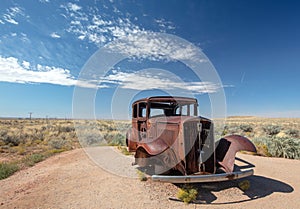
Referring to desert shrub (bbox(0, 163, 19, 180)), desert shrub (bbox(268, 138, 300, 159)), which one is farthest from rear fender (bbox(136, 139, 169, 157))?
desert shrub (bbox(268, 138, 300, 159))

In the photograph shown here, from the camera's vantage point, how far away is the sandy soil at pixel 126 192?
4.39 meters

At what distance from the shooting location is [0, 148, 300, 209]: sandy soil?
4.39 metres

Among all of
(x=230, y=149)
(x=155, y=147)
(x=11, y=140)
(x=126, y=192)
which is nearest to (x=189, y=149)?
(x=155, y=147)

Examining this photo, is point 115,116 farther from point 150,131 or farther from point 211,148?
point 211,148

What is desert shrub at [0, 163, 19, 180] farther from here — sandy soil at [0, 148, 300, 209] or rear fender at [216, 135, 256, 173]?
rear fender at [216, 135, 256, 173]

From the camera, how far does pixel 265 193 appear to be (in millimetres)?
4957

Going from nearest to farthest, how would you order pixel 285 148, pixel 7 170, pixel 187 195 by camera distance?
pixel 187 195 → pixel 7 170 → pixel 285 148

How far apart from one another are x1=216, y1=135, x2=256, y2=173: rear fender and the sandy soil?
2.35 feet

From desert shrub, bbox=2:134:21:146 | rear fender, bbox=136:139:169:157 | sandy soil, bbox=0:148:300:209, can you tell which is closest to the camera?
sandy soil, bbox=0:148:300:209

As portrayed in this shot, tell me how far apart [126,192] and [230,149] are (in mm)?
3049

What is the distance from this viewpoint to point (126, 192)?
16.1 feet

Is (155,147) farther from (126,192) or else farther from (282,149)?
(282,149)

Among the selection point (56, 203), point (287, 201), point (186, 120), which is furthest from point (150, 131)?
point (287, 201)

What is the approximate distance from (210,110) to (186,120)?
13.8 ft
